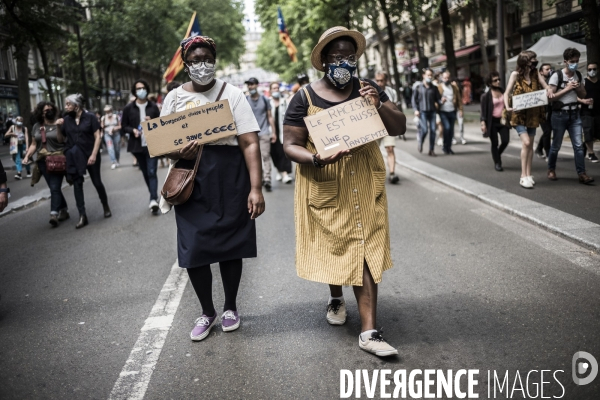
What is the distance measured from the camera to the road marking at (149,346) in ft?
11.3

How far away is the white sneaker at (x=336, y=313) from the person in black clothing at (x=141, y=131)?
5670 mm

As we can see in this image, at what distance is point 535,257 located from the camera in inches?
227

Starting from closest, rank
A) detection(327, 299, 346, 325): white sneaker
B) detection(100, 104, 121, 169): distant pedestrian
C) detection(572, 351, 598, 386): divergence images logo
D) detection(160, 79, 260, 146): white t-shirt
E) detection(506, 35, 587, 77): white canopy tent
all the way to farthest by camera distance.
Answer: detection(572, 351, 598, 386): divergence images logo, detection(160, 79, 260, 146): white t-shirt, detection(327, 299, 346, 325): white sneaker, detection(100, 104, 121, 169): distant pedestrian, detection(506, 35, 587, 77): white canopy tent

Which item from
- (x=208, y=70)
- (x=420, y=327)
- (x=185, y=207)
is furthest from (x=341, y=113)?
(x=420, y=327)

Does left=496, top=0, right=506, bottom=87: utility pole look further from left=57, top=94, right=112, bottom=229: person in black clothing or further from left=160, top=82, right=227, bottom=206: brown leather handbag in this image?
left=160, top=82, right=227, bottom=206: brown leather handbag

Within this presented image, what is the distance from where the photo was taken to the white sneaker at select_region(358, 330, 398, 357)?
3.61m

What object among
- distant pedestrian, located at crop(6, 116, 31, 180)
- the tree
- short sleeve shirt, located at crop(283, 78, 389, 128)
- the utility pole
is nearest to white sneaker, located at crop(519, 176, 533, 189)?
short sleeve shirt, located at crop(283, 78, 389, 128)

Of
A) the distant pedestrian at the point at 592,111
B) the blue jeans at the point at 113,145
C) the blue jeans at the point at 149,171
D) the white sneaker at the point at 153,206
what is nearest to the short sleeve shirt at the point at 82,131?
the blue jeans at the point at 149,171

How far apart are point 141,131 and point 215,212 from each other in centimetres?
587

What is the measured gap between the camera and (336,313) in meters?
4.28

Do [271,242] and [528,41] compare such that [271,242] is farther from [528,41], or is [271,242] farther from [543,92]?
[528,41]

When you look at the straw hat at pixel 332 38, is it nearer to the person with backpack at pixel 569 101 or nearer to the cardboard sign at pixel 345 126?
the cardboard sign at pixel 345 126

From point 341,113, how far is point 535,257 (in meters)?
2.96

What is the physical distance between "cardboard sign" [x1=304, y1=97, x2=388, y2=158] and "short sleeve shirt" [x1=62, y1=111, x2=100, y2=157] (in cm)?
594
